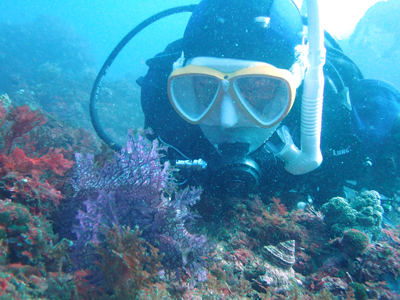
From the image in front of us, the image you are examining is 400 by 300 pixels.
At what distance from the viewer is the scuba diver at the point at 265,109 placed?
8.42ft

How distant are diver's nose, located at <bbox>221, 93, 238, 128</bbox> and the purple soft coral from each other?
39.6 inches

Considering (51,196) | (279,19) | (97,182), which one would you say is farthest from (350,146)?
(51,196)

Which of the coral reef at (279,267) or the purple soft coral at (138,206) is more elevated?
the purple soft coral at (138,206)

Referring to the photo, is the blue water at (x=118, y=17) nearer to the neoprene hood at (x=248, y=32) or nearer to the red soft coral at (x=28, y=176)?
the neoprene hood at (x=248, y=32)

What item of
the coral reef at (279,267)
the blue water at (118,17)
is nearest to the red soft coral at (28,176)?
the coral reef at (279,267)

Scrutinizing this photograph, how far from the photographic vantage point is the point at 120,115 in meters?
15.1

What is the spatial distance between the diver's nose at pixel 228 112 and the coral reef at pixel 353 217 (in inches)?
61.0

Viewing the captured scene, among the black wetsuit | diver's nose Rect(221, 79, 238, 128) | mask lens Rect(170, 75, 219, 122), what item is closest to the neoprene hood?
mask lens Rect(170, 75, 219, 122)

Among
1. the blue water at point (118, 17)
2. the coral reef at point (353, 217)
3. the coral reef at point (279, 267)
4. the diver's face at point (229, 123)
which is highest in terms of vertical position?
the blue water at point (118, 17)

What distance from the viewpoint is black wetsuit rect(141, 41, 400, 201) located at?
331 cm

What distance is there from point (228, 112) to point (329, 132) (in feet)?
6.33

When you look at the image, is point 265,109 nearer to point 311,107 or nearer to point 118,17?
point 311,107

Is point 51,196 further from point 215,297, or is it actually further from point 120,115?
point 120,115

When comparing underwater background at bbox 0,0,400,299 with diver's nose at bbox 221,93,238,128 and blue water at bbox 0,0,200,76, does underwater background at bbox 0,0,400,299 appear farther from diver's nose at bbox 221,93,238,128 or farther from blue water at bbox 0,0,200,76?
blue water at bbox 0,0,200,76
